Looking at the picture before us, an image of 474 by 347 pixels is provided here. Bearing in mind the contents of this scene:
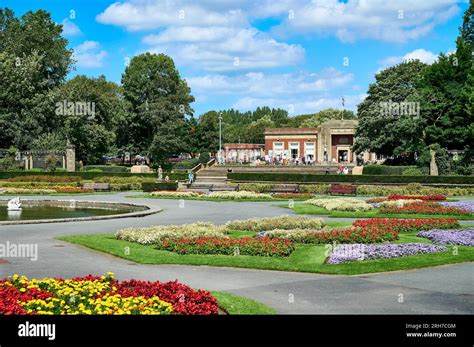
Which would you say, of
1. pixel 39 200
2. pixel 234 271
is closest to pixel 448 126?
pixel 39 200

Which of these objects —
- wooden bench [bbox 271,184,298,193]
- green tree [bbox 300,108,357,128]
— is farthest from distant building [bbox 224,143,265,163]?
wooden bench [bbox 271,184,298,193]

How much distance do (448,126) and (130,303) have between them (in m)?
51.1

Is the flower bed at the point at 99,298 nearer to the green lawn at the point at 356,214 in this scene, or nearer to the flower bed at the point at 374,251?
the flower bed at the point at 374,251

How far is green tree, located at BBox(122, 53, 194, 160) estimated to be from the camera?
71.9 metres

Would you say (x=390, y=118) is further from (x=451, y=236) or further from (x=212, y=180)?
(x=451, y=236)

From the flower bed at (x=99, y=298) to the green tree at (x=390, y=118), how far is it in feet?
160

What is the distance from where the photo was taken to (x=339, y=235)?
57.4 feet

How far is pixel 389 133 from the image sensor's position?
59.1m
